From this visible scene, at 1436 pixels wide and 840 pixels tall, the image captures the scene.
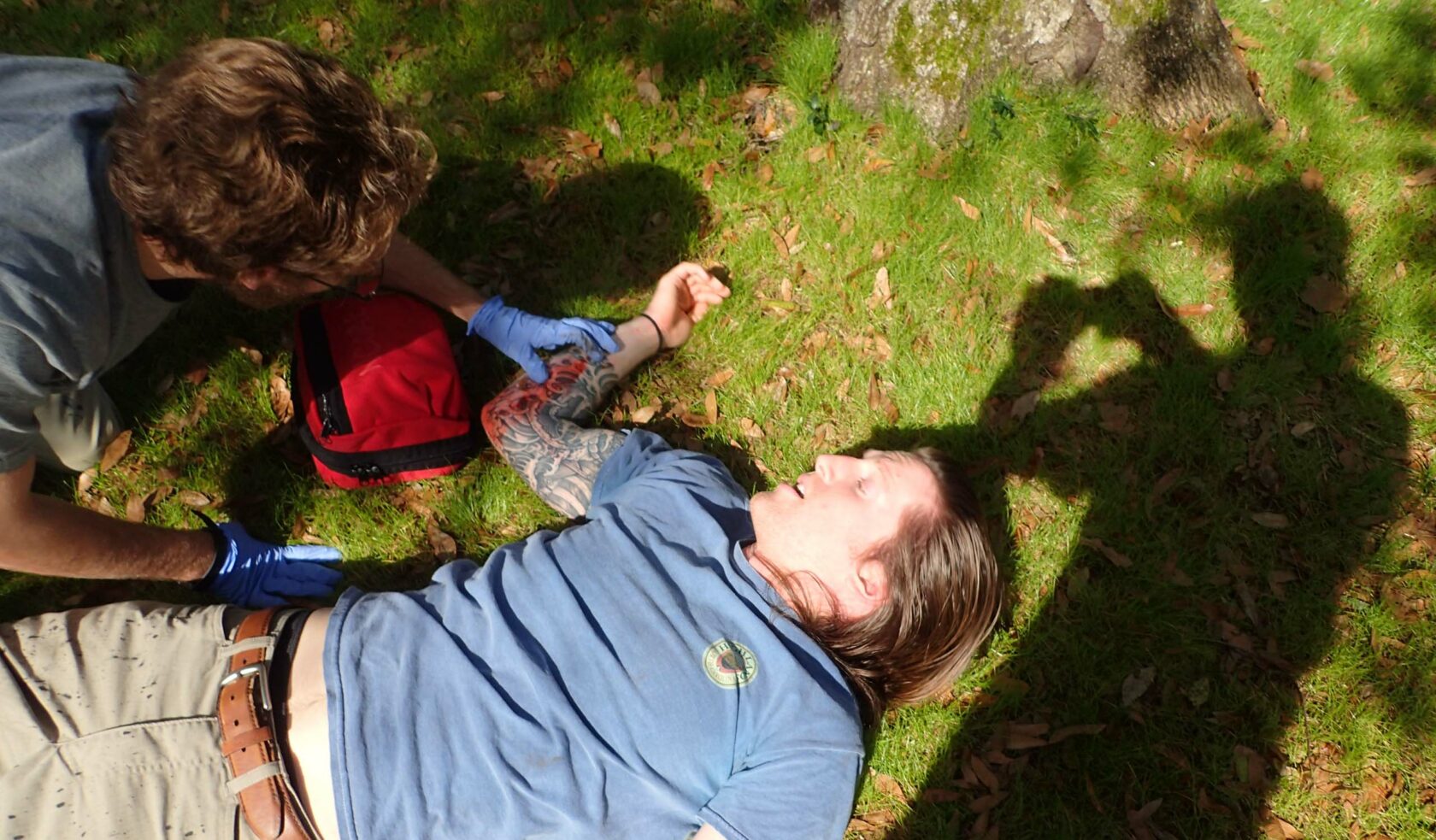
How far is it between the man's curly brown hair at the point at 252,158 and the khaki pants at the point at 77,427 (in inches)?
51.4

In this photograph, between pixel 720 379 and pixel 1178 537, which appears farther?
pixel 720 379

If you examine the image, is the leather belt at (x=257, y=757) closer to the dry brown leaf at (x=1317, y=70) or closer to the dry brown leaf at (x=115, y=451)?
the dry brown leaf at (x=115, y=451)

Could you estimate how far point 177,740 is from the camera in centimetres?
257

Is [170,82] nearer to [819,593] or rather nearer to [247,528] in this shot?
[247,528]

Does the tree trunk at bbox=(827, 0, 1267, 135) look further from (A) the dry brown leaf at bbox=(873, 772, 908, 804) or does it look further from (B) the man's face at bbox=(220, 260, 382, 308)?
(A) the dry brown leaf at bbox=(873, 772, 908, 804)

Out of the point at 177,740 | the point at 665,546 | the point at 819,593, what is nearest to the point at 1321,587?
the point at 819,593

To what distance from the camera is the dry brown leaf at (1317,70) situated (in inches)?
181

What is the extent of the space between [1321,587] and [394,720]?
385cm

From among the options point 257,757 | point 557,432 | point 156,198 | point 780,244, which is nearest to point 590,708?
point 257,757

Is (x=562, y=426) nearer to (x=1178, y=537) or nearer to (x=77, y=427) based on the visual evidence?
(x=77, y=427)

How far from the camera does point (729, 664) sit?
2816 mm

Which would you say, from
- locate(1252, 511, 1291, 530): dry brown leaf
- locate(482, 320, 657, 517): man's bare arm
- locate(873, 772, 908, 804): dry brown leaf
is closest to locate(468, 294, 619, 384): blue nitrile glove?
locate(482, 320, 657, 517): man's bare arm

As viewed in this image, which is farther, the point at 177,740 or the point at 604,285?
the point at 604,285

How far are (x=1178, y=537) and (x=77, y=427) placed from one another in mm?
4819
